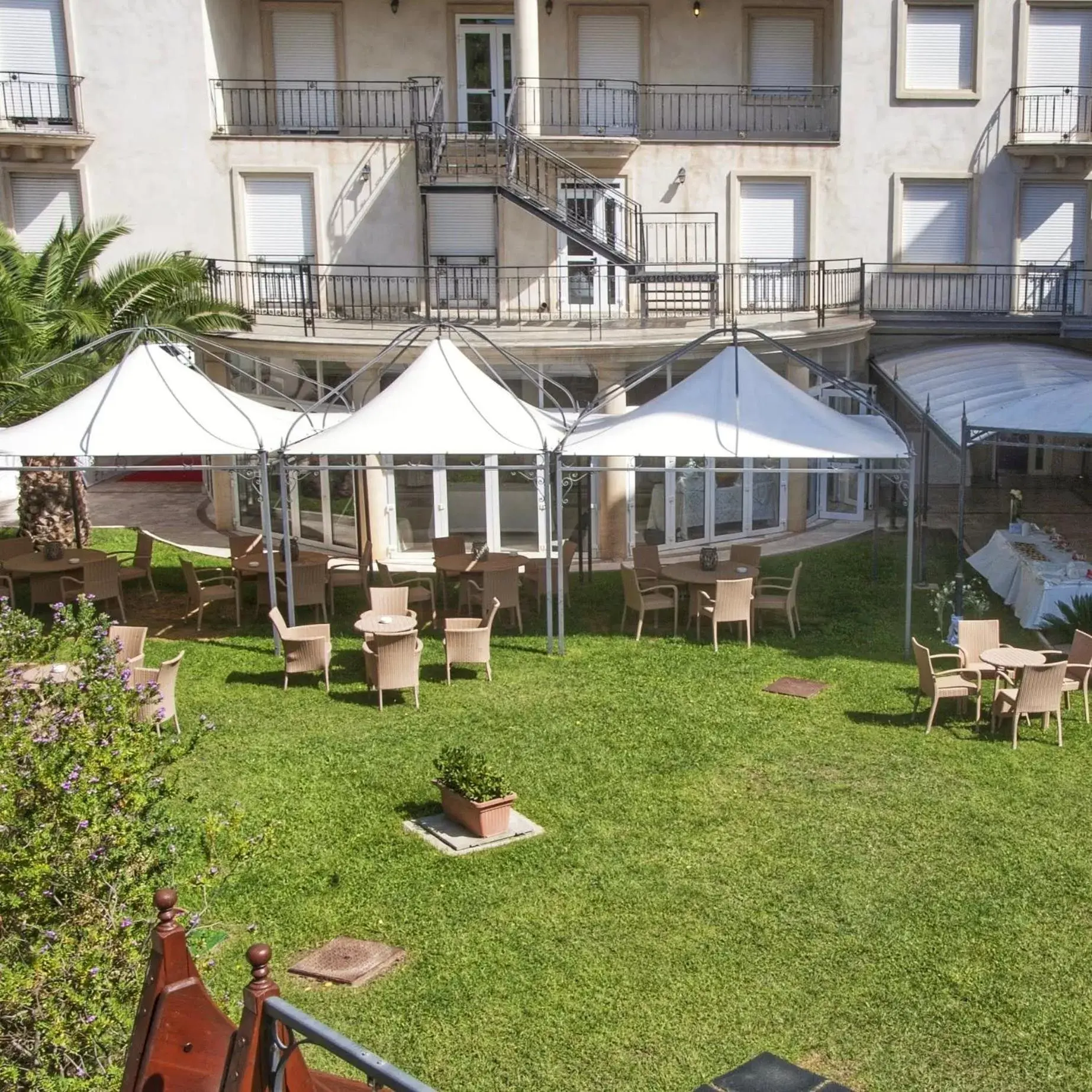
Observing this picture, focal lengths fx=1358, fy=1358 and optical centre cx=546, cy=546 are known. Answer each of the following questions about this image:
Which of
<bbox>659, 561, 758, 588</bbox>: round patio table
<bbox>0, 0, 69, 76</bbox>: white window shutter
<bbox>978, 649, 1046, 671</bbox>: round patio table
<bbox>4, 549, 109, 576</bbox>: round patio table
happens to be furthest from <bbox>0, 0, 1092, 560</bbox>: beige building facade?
<bbox>978, 649, 1046, 671</bbox>: round patio table

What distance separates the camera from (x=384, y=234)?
23500 millimetres

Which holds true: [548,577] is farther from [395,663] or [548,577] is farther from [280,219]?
[280,219]

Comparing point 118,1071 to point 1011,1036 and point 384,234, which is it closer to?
point 1011,1036

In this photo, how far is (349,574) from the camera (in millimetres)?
19141

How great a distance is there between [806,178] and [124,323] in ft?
40.2

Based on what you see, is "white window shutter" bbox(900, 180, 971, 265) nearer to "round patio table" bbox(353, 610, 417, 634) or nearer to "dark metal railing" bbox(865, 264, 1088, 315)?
"dark metal railing" bbox(865, 264, 1088, 315)

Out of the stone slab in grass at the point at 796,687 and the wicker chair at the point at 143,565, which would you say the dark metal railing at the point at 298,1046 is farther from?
the wicker chair at the point at 143,565

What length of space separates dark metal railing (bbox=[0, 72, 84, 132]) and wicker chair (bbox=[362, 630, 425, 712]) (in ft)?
43.9

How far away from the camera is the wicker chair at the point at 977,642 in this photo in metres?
13.7

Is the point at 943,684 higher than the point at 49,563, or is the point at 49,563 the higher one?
the point at 49,563

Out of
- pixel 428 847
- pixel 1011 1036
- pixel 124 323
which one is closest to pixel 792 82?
pixel 124 323

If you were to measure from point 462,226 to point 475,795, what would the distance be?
48.5 feet

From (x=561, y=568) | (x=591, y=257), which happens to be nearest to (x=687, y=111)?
(x=591, y=257)

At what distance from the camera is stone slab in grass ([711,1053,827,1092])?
4441 millimetres
